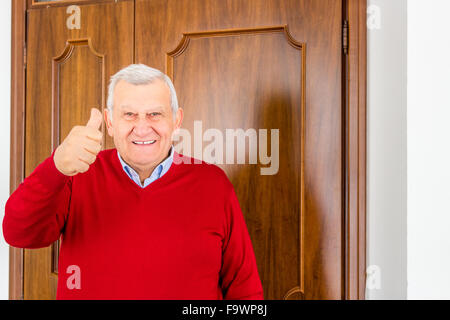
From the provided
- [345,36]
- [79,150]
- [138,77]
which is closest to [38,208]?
[79,150]

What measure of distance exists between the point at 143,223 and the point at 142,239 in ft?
0.14

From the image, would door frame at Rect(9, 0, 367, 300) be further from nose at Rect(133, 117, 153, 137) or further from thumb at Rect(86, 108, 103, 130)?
thumb at Rect(86, 108, 103, 130)

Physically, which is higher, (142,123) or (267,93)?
(267,93)

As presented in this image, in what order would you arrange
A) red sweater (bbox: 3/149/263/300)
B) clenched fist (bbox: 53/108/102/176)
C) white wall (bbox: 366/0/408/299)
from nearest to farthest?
clenched fist (bbox: 53/108/102/176) < red sweater (bbox: 3/149/263/300) < white wall (bbox: 366/0/408/299)

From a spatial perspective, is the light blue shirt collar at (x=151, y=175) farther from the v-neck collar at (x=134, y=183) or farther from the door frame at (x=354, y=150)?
the door frame at (x=354, y=150)

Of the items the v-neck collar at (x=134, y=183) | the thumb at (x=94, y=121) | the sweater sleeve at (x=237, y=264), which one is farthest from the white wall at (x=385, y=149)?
the thumb at (x=94, y=121)

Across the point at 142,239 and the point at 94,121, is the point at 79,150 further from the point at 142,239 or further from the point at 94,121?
the point at 142,239

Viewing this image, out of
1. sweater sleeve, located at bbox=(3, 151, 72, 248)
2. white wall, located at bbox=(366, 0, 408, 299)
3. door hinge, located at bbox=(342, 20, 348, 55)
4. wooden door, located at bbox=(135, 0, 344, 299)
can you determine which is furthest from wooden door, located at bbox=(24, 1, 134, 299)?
white wall, located at bbox=(366, 0, 408, 299)

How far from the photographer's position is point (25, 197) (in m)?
0.91

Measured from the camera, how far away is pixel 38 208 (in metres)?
0.92

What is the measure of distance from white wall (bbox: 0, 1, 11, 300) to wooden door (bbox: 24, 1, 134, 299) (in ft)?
0.26
